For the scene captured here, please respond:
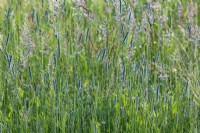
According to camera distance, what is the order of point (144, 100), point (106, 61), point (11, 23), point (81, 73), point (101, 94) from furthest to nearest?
point (11, 23) < point (81, 73) < point (106, 61) < point (101, 94) < point (144, 100)

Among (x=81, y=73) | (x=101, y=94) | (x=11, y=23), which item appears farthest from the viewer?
(x=11, y=23)

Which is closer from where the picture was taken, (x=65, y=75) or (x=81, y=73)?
(x=65, y=75)

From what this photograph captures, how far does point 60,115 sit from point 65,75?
1.64ft

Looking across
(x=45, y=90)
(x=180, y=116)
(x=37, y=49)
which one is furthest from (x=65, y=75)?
(x=180, y=116)

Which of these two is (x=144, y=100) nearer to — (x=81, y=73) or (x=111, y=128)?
(x=111, y=128)

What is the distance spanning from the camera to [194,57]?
168 inches

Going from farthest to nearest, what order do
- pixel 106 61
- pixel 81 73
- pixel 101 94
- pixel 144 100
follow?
pixel 81 73
pixel 106 61
pixel 101 94
pixel 144 100

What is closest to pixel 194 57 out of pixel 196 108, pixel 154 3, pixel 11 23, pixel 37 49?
pixel 154 3

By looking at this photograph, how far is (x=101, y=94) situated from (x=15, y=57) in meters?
0.70

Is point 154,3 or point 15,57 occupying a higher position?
point 154,3

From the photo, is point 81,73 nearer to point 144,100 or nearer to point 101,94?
point 101,94

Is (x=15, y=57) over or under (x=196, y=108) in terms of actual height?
over

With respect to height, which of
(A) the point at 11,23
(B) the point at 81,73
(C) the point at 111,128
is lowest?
(C) the point at 111,128

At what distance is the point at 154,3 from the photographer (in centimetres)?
445
